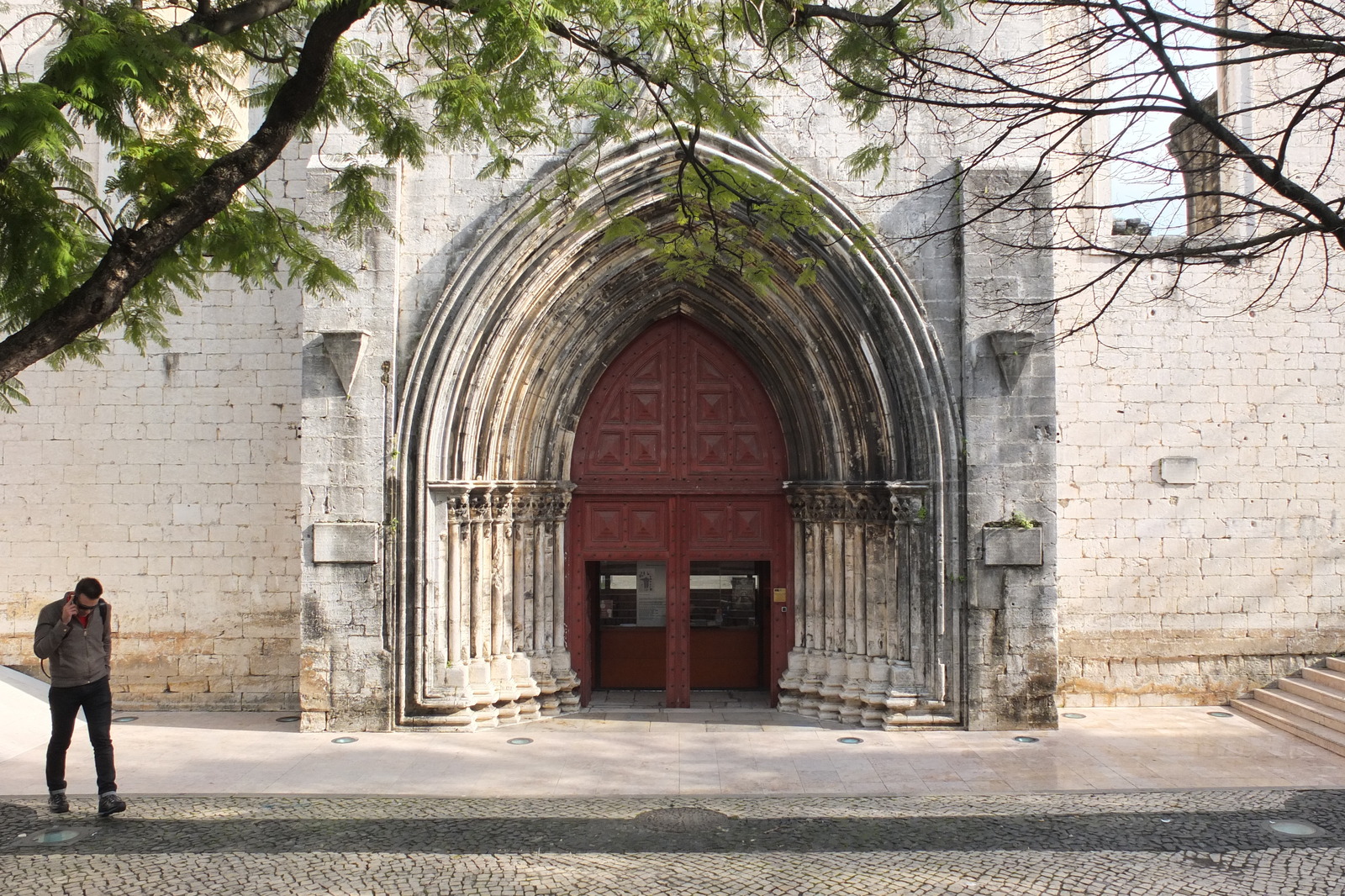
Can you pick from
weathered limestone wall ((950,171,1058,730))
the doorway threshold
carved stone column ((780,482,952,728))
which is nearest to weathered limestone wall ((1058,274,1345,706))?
weathered limestone wall ((950,171,1058,730))

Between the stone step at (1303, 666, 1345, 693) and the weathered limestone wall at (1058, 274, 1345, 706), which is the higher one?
the weathered limestone wall at (1058, 274, 1345, 706)

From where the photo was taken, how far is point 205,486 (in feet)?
28.1

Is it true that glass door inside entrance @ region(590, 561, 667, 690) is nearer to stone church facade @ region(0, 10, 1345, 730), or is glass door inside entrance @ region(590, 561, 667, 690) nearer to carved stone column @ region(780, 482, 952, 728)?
stone church facade @ region(0, 10, 1345, 730)

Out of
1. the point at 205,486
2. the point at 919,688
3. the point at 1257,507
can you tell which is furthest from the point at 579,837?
the point at 1257,507

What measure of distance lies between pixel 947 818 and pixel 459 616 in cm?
405

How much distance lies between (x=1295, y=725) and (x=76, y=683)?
8556mm

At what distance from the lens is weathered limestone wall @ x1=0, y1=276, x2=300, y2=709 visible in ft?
28.1

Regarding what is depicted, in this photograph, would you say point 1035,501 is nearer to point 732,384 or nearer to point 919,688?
point 919,688

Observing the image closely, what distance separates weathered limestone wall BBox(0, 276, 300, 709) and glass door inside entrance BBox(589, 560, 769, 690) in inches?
110

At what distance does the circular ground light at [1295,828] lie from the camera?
541cm

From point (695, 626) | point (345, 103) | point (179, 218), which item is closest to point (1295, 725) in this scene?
point (695, 626)

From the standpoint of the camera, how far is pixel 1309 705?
799 centimetres

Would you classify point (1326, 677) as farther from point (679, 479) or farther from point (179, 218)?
point (179, 218)

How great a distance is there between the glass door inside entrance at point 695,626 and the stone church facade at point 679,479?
3 centimetres
